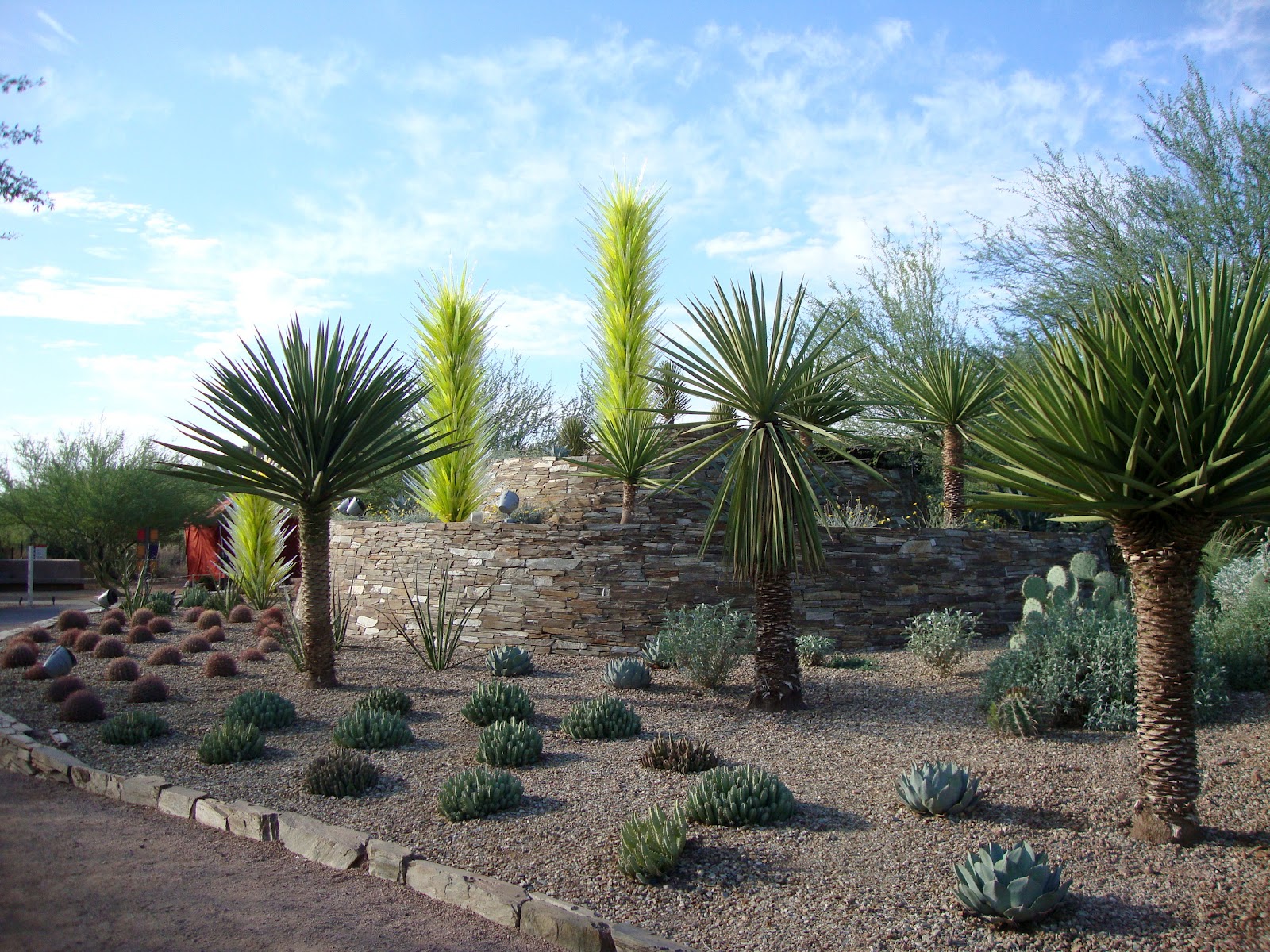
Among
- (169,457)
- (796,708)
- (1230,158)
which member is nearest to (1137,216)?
(1230,158)

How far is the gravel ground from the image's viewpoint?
3768 millimetres

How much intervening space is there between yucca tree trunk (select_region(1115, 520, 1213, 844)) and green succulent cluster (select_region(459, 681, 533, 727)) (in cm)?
454

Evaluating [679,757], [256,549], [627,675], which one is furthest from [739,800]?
[256,549]

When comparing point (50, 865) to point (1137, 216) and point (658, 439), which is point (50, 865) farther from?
point (1137, 216)

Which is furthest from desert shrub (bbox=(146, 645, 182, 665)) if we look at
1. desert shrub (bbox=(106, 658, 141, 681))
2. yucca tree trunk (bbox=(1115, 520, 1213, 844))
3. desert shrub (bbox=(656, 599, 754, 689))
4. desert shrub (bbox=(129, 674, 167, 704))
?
yucca tree trunk (bbox=(1115, 520, 1213, 844))

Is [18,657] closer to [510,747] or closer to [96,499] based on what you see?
[510,747]

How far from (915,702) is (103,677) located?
8.44m

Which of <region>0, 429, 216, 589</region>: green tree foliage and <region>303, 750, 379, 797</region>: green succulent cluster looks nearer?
<region>303, 750, 379, 797</region>: green succulent cluster

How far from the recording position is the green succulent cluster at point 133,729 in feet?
22.8

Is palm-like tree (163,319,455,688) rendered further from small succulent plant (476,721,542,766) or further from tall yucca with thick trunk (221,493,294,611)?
tall yucca with thick trunk (221,493,294,611)

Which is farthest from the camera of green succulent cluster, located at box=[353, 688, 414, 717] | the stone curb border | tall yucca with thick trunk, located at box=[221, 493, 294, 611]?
tall yucca with thick trunk, located at box=[221, 493, 294, 611]

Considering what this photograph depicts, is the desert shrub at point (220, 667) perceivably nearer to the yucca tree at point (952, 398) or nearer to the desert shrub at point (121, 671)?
the desert shrub at point (121, 671)

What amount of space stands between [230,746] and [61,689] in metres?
3.12

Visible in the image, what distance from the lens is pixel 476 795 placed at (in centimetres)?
515
